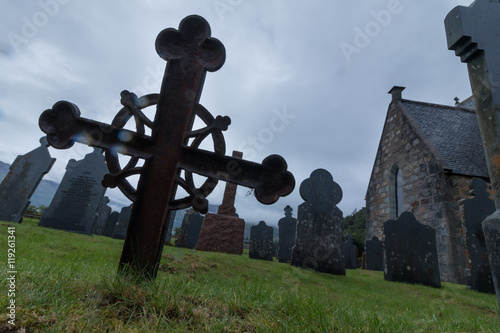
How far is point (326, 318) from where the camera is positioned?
1465 mm

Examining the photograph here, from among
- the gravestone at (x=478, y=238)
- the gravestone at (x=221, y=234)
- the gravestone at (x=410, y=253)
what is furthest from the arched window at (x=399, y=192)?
the gravestone at (x=221, y=234)

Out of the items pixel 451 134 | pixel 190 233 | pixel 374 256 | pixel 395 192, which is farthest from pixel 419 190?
pixel 190 233

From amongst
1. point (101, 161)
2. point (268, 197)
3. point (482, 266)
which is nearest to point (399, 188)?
point (482, 266)

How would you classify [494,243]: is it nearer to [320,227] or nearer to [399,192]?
[320,227]

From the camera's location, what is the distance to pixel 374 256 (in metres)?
10.4

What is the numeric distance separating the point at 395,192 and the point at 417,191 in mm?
2075

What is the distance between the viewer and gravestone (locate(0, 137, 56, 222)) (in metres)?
8.60

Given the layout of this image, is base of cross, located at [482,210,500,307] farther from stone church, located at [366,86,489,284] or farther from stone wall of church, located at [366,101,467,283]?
stone wall of church, located at [366,101,467,283]

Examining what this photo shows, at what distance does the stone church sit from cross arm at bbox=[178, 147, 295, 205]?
662cm

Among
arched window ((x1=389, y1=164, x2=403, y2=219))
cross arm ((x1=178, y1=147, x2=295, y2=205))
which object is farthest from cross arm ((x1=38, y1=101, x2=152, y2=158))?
arched window ((x1=389, y1=164, x2=403, y2=219))

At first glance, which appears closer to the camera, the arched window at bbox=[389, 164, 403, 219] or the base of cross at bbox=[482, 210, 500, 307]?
the base of cross at bbox=[482, 210, 500, 307]

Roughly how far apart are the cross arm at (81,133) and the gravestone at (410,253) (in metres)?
6.44

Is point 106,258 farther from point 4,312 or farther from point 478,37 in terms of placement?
point 478,37

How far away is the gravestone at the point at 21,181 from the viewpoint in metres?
8.60
